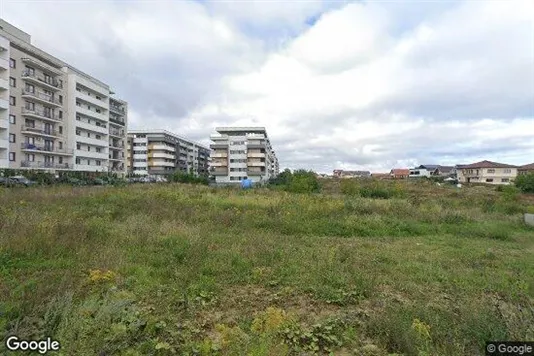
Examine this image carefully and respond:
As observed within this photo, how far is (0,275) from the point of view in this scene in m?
5.64

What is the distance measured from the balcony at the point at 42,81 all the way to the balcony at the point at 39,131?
6608mm

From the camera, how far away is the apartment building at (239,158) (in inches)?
3420

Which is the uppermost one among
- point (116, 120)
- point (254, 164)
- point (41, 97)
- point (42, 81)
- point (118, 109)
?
point (118, 109)

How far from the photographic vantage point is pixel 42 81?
153 feet

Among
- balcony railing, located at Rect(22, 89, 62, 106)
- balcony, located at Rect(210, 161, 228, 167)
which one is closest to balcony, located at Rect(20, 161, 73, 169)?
balcony railing, located at Rect(22, 89, 62, 106)

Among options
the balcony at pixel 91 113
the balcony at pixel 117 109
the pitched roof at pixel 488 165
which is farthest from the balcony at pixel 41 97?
the pitched roof at pixel 488 165

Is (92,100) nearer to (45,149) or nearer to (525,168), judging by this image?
(45,149)

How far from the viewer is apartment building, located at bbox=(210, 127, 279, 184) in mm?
86875

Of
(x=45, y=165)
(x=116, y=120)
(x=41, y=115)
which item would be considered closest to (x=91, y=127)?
(x=41, y=115)

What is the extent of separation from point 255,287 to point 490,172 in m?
99.9

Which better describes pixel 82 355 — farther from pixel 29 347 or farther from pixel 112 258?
pixel 112 258

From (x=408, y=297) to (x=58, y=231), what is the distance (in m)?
8.61

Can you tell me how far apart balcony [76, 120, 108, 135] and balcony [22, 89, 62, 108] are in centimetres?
443

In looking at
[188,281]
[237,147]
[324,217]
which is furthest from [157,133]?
[188,281]
